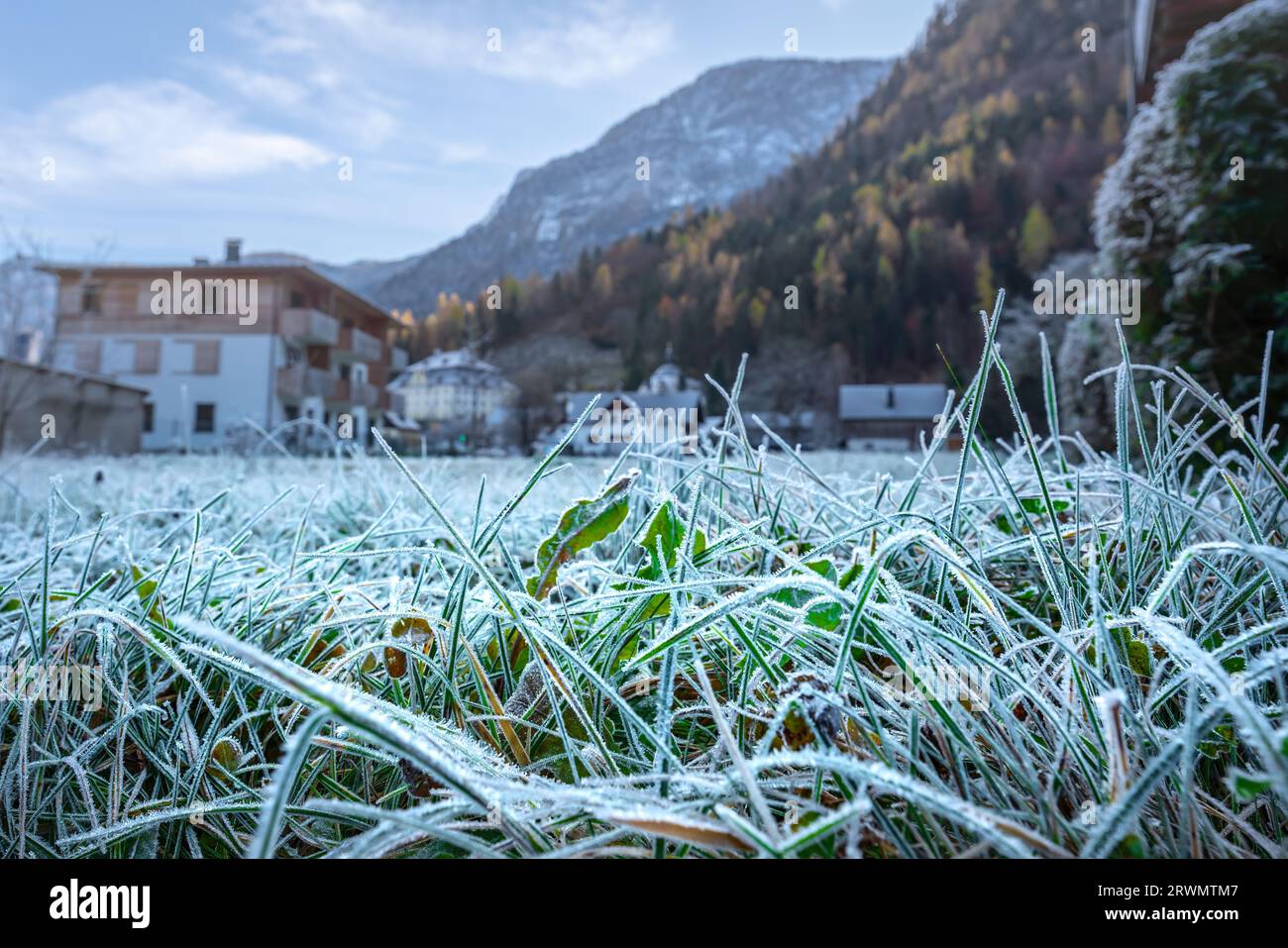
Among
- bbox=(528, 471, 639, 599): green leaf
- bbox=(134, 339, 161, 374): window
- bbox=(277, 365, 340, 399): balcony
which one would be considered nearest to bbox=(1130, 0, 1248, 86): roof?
bbox=(528, 471, 639, 599): green leaf

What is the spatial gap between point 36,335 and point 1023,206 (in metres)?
29.5

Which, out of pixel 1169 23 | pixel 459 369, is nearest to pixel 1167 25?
pixel 1169 23

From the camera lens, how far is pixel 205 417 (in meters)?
17.1

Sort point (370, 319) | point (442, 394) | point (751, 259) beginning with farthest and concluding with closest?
1. point (751, 259)
2. point (370, 319)
3. point (442, 394)

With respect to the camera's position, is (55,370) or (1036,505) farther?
(55,370)

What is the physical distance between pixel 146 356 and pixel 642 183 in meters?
17.5

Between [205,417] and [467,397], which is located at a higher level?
[467,397]

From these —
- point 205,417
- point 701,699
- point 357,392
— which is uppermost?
point 357,392

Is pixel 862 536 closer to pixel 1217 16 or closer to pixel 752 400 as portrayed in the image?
pixel 1217 16

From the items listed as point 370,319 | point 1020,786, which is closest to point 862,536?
point 1020,786

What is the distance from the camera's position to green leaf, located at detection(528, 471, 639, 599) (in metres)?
0.69

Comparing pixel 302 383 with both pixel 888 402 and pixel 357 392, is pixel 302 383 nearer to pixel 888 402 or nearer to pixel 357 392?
pixel 357 392

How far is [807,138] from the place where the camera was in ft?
129

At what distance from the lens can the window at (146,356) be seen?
654 inches
